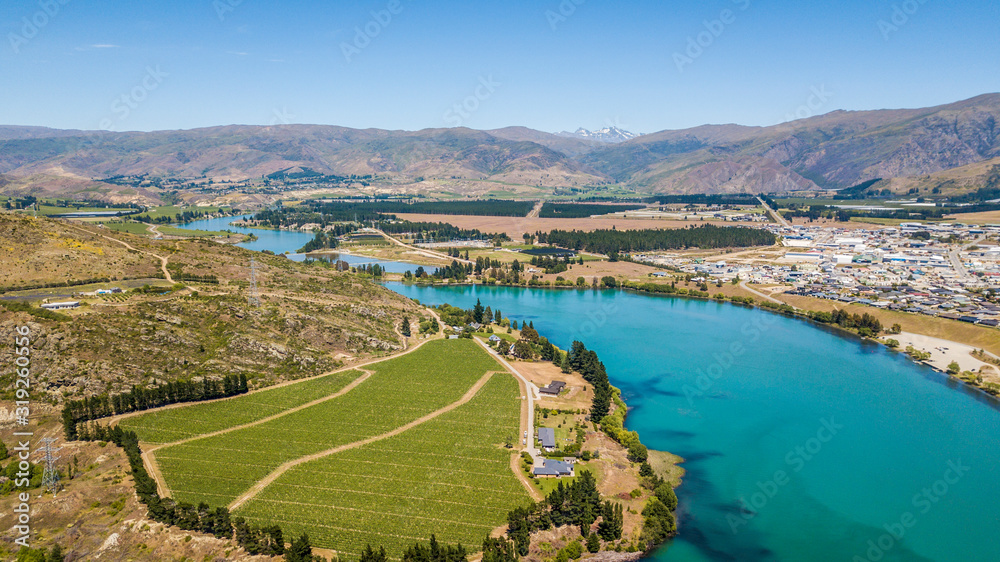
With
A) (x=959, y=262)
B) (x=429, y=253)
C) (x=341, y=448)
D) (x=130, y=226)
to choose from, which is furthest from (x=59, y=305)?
(x=959, y=262)

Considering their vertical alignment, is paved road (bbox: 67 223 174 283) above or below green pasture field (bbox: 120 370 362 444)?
above

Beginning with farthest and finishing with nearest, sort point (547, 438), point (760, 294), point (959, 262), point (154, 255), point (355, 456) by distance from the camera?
point (959, 262) → point (760, 294) → point (154, 255) → point (547, 438) → point (355, 456)

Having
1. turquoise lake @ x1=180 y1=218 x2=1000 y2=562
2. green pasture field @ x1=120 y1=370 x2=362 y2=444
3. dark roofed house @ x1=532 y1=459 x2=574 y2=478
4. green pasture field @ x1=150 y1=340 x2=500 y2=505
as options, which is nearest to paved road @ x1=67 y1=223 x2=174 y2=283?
green pasture field @ x1=120 y1=370 x2=362 y2=444

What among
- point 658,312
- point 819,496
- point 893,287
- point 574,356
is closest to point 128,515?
point 574,356

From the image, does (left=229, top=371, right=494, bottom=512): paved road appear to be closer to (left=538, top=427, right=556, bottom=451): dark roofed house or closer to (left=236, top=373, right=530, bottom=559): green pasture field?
(left=236, top=373, right=530, bottom=559): green pasture field

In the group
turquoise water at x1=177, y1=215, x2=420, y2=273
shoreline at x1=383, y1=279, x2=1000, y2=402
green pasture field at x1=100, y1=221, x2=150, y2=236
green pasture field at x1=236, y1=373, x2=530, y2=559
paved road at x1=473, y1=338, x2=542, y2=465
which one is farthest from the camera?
green pasture field at x1=100, y1=221, x2=150, y2=236

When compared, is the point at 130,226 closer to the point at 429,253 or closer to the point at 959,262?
the point at 429,253

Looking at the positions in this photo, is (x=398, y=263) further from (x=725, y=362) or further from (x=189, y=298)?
(x=725, y=362)
